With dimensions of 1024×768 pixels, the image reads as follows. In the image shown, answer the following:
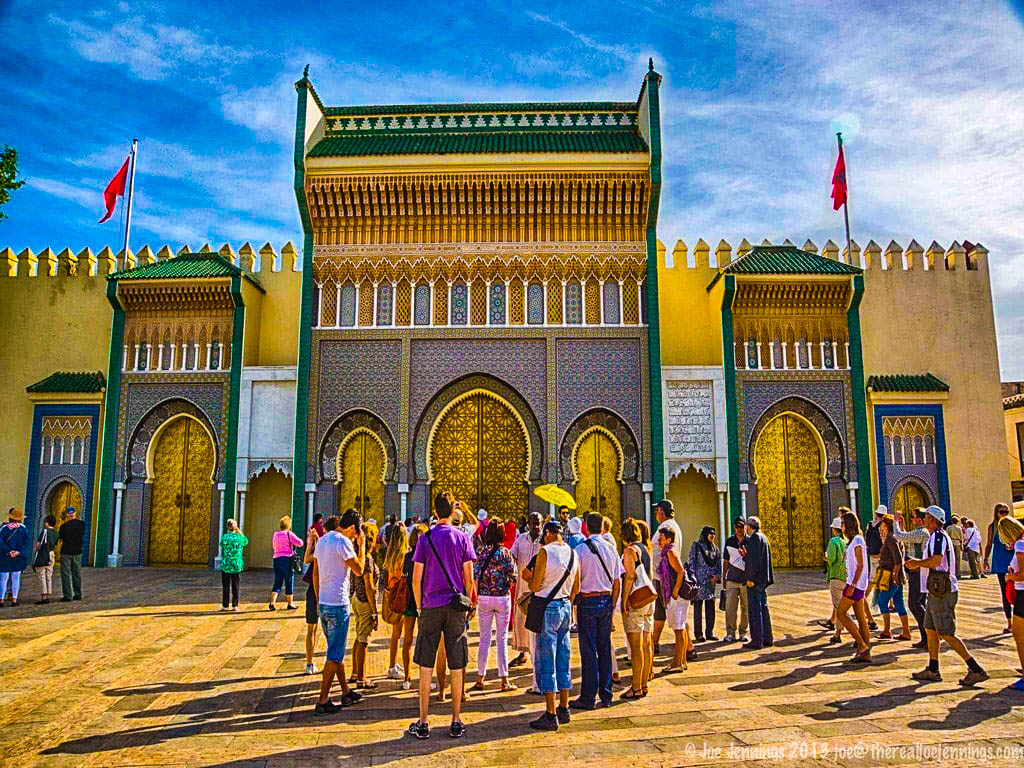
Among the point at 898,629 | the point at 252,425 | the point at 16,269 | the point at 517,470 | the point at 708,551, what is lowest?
the point at 898,629

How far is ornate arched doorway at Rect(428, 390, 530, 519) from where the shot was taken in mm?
16453

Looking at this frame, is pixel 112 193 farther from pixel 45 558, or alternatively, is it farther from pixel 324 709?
pixel 324 709

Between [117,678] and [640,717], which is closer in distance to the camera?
[640,717]

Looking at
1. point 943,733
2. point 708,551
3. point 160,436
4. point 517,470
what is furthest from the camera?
point 160,436

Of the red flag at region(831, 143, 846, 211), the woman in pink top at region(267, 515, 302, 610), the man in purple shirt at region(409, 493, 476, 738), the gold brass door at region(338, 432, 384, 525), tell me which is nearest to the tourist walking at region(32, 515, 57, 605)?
the woman in pink top at region(267, 515, 302, 610)

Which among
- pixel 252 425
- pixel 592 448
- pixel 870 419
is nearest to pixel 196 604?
pixel 252 425

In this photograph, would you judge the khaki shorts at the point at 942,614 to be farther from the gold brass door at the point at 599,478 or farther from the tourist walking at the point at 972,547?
the gold brass door at the point at 599,478

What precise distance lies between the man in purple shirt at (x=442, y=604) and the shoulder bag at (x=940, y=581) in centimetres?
425

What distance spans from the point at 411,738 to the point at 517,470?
11.4 m

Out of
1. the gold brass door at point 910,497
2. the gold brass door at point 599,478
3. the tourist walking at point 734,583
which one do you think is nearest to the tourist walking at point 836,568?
the tourist walking at point 734,583

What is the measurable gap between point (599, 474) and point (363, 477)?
17.1ft

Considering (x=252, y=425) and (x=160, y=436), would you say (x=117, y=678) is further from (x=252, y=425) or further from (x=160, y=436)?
(x=160, y=436)

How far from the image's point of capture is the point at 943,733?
518cm

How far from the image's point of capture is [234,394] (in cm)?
1733
